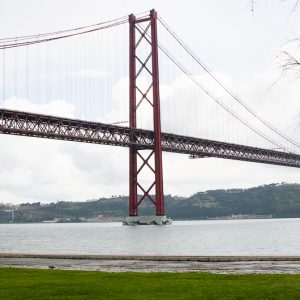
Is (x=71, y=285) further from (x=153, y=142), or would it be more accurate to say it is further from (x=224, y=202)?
(x=224, y=202)

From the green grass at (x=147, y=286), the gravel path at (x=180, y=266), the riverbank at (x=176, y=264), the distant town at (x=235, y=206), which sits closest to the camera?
the green grass at (x=147, y=286)

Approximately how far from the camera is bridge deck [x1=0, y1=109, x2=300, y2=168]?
60688 mm

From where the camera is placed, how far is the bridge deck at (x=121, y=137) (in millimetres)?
60688

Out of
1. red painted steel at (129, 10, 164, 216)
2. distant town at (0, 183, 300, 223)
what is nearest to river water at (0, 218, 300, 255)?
red painted steel at (129, 10, 164, 216)

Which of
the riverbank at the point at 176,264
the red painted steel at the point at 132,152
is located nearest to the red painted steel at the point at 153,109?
the red painted steel at the point at 132,152

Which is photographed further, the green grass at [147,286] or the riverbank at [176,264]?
the riverbank at [176,264]

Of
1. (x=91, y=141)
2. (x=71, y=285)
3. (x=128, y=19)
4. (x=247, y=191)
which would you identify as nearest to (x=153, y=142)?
(x=91, y=141)

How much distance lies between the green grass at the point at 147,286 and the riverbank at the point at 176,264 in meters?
1.97

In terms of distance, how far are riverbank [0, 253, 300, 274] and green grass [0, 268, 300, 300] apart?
197cm

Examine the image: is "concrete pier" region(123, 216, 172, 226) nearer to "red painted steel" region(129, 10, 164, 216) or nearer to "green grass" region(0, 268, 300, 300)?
"red painted steel" region(129, 10, 164, 216)

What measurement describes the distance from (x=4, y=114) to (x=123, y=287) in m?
50.6

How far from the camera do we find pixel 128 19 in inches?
3086

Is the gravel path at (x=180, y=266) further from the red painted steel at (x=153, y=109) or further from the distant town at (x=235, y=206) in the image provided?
the distant town at (x=235, y=206)

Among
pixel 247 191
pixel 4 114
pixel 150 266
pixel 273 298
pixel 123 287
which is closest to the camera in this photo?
pixel 273 298
